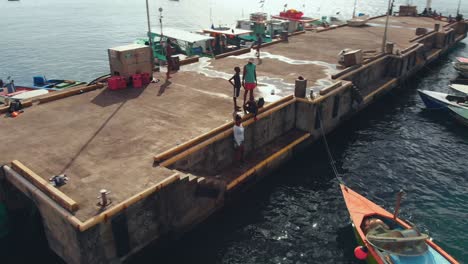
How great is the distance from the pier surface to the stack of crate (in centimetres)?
144

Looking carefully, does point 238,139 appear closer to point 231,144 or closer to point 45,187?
point 231,144

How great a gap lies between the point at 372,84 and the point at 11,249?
3223 cm

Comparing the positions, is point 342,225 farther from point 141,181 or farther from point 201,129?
point 141,181

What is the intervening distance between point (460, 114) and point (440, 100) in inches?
93.3

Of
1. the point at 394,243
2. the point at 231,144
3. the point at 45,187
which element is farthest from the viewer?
the point at 231,144

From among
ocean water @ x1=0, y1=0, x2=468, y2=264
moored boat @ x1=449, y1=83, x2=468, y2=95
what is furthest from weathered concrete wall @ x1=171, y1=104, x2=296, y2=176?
moored boat @ x1=449, y1=83, x2=468, y2=95

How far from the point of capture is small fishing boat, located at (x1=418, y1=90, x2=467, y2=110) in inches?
1193

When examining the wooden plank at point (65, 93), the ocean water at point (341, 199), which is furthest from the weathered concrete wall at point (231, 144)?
the wooden plank at point (65, 93)

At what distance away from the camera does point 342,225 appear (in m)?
17.6

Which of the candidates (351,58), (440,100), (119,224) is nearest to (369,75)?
(351,58)

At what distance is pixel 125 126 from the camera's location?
733 inches

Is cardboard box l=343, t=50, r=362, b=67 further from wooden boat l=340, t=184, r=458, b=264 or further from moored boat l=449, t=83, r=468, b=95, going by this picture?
wooden boat l=340, t=184, r=458, b=264

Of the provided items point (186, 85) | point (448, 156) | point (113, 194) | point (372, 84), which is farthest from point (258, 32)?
point (113, 194)

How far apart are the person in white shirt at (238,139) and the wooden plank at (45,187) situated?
8.75 meters
